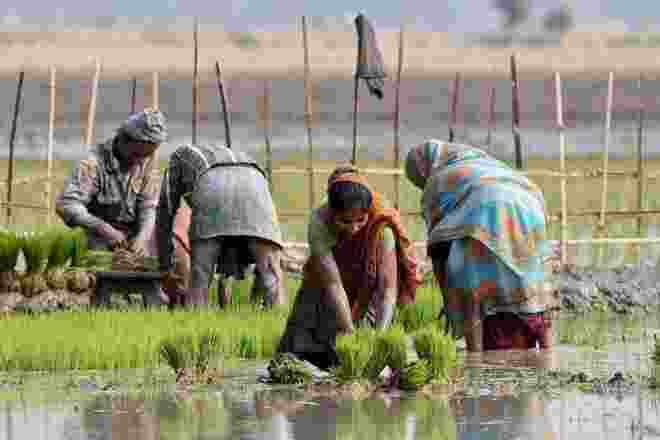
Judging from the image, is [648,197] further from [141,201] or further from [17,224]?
[141,201]

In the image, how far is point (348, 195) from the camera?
8.65m

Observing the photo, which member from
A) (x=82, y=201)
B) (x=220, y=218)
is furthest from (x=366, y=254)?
(x=82, y=201)

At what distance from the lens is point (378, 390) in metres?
8.95

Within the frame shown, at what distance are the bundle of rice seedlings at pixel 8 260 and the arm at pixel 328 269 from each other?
3.27 m

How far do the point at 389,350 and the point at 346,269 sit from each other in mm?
529

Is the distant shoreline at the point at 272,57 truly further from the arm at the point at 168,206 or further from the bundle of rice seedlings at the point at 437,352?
the bundle of rice seedlings at the point at 437,352

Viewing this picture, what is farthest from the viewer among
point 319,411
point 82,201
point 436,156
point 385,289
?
point 82,201

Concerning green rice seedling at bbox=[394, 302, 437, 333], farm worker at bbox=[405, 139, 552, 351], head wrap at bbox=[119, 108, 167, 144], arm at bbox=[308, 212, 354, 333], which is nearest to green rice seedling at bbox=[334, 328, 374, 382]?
arm at bbox=[308, 212, 354, 333]

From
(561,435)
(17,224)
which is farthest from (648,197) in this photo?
(561,435)

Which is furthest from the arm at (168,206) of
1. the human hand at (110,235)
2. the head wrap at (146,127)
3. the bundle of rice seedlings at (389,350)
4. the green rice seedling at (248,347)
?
the bundle of rice seedlings at (389,350)

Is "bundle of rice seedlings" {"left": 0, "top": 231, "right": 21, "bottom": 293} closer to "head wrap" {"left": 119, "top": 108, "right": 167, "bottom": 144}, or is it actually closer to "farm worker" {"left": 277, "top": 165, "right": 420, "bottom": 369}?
"head wrap" {"left": 119, "top": 108, "right": 167, "bottom": 144}

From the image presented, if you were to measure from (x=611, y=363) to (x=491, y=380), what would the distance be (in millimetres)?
1205

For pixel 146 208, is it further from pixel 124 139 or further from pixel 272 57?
pixel 272 57

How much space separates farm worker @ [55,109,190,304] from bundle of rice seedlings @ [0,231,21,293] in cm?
41
